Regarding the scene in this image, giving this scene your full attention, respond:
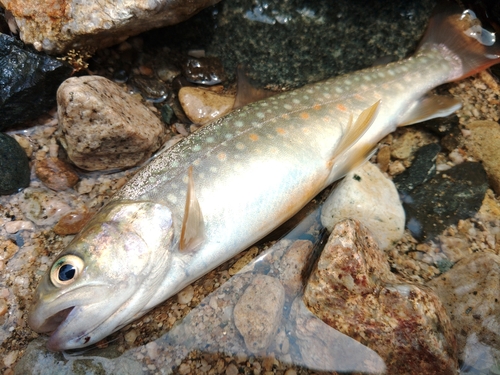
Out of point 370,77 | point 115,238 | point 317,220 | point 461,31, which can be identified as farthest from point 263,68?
point 115,238

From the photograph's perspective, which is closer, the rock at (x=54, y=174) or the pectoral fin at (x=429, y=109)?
the rock at (x=54, y=174)

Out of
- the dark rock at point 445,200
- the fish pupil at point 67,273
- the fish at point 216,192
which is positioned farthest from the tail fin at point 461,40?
the fish pupil at point 67,273

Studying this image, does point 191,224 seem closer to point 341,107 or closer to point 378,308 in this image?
point 378,308

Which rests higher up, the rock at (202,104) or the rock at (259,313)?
the rock at (202,104)

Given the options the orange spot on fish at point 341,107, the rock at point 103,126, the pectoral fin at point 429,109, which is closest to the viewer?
the rock at point 103,126

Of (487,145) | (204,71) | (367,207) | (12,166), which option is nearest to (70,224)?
(12,166)

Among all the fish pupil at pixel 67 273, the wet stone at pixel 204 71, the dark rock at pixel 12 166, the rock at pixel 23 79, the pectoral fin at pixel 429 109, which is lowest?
the pectoral fin at pixel 429 109

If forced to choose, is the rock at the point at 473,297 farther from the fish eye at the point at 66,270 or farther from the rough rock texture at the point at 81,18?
the rough rock texture at the point at 81,18

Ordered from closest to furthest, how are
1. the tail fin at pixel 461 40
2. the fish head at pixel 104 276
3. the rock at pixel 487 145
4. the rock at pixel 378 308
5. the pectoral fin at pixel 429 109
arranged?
the fish head at pixel 104 276 → the rock at pixel 378 308 → the rock at pixel 487 145 → the pectoral fin at pixel 429 109 → the tail fin at pixel 461 40
